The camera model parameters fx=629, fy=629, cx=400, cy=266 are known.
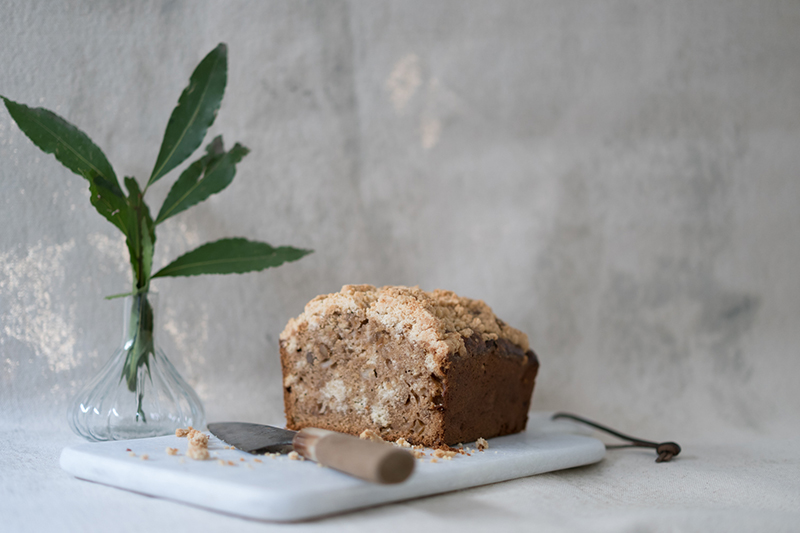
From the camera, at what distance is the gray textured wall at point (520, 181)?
69.4 inches

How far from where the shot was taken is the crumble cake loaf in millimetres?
1161

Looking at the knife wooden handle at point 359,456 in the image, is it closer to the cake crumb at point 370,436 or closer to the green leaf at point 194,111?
the cake crumb at point 370,436

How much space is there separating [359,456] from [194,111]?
889mm

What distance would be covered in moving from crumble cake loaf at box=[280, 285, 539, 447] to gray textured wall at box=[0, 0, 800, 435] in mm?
515

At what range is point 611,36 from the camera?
1906 mm

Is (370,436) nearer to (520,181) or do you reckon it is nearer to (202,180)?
(202,180)

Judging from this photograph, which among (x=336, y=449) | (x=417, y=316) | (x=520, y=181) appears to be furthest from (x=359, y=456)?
(x=520, y=181)

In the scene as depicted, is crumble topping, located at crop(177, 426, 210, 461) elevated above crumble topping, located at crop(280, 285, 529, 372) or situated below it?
below

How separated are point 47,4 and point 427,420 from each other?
1.40 meters

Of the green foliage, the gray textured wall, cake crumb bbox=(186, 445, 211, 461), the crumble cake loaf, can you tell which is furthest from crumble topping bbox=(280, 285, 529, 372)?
the gray textured wall

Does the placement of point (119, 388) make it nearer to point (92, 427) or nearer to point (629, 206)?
point (92, 427)

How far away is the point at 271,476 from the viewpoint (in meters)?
0.87

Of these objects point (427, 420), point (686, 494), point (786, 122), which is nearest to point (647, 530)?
point (686, 494)

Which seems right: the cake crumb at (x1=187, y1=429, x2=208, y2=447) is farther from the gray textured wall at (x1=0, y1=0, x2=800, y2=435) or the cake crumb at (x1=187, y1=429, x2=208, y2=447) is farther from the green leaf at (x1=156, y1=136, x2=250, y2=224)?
the gray textured wall at (x1=0, y1=0, x2=800, y2=435)
